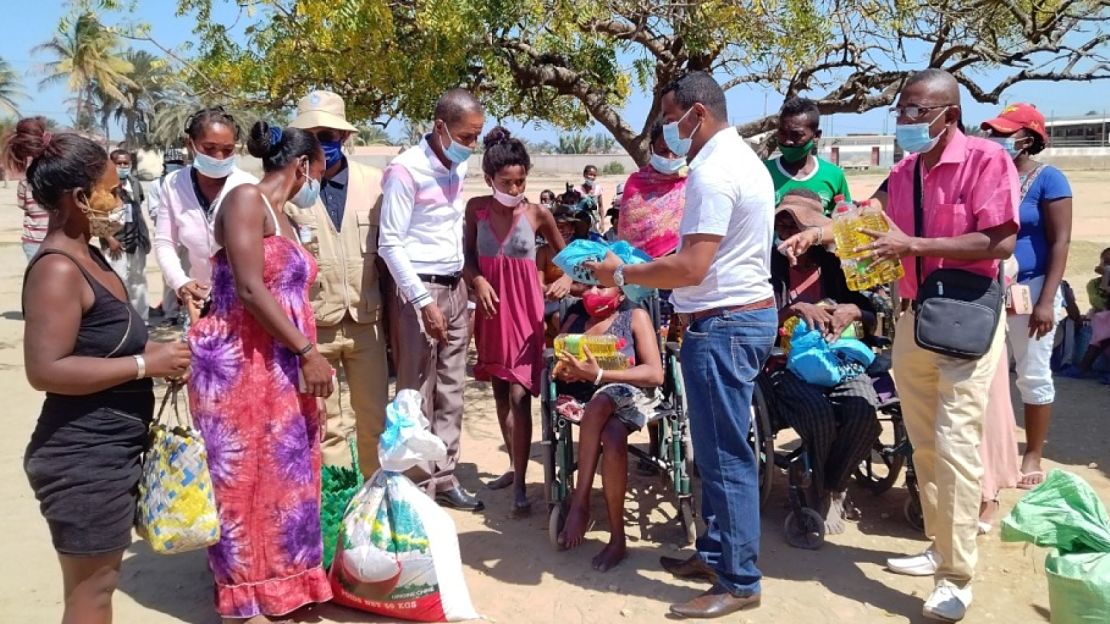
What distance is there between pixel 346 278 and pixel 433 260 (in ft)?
1.47

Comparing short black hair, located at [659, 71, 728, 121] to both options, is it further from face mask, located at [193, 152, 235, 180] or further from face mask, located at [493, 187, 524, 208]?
face mask, located at [193, 152, 235, 180]

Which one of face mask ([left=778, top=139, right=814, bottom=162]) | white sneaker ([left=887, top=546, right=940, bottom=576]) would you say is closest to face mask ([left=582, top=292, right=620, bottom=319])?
face mask ([left=778, top=139, right=814, bottom=162])

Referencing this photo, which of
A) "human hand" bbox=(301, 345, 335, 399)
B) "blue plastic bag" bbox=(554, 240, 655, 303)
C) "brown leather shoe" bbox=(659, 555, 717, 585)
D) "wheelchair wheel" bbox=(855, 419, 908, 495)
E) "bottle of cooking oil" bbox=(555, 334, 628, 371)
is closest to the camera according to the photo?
"human hand" bbox=(301, 345, 335, 399)

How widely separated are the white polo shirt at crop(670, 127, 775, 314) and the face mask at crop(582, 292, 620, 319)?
770 millimetres

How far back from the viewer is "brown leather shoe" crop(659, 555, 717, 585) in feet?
12.6

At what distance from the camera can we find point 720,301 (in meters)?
3.36

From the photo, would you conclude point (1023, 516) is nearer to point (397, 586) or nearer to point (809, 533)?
point (809, 533)

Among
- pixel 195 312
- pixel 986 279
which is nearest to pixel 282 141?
pixel 195 312

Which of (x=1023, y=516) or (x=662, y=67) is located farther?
(x=662, y=67)

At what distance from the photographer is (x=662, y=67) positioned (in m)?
6.73

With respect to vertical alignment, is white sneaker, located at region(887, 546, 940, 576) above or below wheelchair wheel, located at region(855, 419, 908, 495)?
below

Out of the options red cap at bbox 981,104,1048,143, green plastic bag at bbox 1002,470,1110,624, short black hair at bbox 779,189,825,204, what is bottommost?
green plastic bag at bbox 1002,470,1110,624

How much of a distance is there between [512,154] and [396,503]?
2.03m

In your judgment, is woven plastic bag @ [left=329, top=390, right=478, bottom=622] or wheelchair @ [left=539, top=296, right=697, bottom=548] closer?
woven plastic bag @ [left=329, top=390, right=478, bottom=622]
